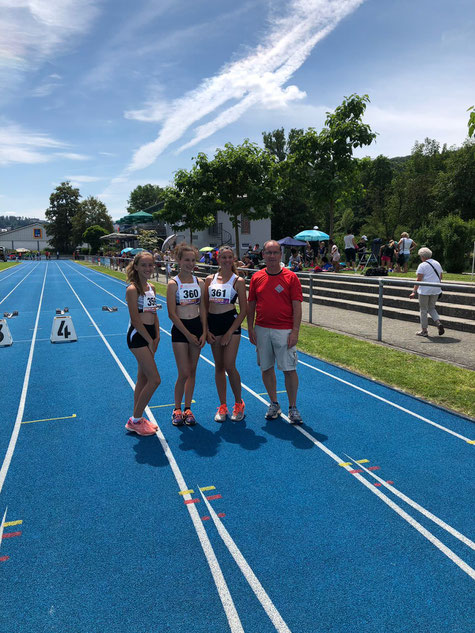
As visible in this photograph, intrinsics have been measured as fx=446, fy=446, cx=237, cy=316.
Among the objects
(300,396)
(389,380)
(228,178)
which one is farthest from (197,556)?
(228,178)

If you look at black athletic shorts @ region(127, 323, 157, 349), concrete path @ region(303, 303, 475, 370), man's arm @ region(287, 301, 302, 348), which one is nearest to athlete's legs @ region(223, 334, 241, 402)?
man's arm @ region(287, 301, 302, 348)

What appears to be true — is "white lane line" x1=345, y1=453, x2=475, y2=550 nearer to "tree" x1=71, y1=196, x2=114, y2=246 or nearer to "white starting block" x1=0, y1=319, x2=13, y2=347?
"white starting block" x1=0, y1=319, x2=13, y2=347

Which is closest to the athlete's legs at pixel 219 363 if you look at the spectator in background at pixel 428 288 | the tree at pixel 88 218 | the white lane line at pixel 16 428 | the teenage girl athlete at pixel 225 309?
the teenage girl athlete at pixel 225 309

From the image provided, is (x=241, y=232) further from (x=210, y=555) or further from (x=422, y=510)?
(x=210, y=555)

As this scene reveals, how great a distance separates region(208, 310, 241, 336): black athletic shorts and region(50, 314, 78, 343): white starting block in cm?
617

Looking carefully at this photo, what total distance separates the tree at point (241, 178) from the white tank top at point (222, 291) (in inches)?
681

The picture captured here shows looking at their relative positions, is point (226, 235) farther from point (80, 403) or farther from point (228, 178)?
point (80, 403)

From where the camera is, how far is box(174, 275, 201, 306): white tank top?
482 centimetres

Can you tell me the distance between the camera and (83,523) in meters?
3.45

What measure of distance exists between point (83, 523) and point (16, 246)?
130 metres

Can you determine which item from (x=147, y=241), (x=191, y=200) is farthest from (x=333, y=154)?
(x=147, y=241)

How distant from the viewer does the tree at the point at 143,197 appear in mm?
100312

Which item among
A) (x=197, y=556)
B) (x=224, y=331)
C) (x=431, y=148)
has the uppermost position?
(x=431, y=148)

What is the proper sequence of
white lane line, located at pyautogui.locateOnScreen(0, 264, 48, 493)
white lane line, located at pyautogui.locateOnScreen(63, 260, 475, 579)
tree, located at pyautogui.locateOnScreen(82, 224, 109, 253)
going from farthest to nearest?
tree, located at pyautogui.locateOnScreen(82, 224, 109, 253)
white lane line, located at pyautogui.locateOnScreen(0, 264, 48, 493)
white lane line, located at pyautogui.locateOnScreen(63, 260, 475, 579)
